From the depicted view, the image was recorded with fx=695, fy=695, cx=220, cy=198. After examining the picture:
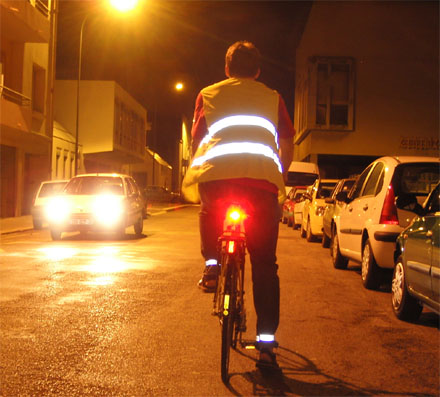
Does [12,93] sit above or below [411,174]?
above

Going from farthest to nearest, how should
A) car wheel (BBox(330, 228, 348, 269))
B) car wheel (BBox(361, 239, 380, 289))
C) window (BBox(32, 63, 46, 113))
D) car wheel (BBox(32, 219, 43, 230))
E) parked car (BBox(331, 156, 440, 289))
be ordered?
window (BBox(32, 63, 46, 113)) < car wheel (BBox(32, 219, 43, 230)) < car wheel (BBox(330, 228, 348, 269)) < car wheel (BBox(361, 239, 380, 289)) < parked car (BBox(331, 156, 440, 289))

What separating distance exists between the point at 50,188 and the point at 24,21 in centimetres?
639

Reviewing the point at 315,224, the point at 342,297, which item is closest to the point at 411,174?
the point at 342,297

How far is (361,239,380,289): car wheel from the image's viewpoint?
27.6 ft

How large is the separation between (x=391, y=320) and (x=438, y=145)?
35004mm

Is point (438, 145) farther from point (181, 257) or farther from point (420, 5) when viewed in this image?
point (181, 257)

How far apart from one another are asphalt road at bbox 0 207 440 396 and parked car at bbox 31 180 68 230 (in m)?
11.4

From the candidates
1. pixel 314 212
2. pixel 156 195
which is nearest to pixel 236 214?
pixel 314 212

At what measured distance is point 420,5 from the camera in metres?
39.2

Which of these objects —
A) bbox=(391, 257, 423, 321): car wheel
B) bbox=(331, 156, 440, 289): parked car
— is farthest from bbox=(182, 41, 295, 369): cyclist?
bbox=(331, 156, 440, 289): parked car

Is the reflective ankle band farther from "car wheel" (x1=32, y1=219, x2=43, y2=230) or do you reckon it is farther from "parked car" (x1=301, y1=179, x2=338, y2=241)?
"car wheel" (x1=32, y1=219, x2=43, y2=230)

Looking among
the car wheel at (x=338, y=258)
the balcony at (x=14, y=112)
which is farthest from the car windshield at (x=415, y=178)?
the balcony at (x=14, y=112)

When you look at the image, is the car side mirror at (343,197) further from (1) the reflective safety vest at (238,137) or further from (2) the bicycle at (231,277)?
(2) the bicycle at (231,277)

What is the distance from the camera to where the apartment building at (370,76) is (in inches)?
1535
